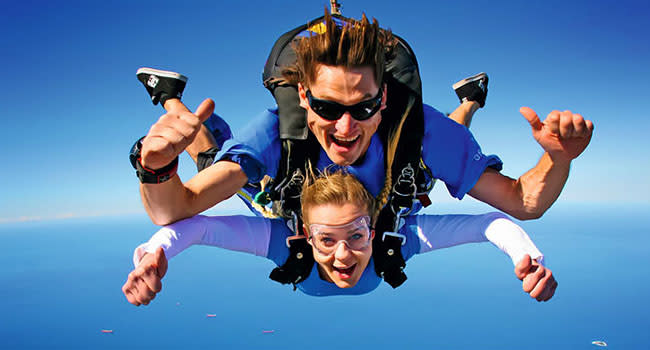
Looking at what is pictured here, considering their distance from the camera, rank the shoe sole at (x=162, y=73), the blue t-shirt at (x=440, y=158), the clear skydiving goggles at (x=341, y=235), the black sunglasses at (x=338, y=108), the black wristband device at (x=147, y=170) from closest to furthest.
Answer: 1. the black wristband device at (x=147, y=170)
2. the black sunglasses at (x=338, y=108)
3. the blue t-shirt at (x=440, y=158)
4. the clear skydiving goggles at (x=341, y=235)
5. the shoe sole at (x=162, y=73)

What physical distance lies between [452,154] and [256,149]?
1.11 meters

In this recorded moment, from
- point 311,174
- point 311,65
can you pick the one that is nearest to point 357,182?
point 311,174

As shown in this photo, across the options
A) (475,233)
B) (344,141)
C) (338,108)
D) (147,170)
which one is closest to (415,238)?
(475,233)

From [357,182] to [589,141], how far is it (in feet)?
3.86

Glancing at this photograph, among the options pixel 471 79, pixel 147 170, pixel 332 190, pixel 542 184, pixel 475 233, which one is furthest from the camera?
pixel 471 79

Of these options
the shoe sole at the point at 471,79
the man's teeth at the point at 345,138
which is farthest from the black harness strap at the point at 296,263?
the shoe sole at the point at 471,79

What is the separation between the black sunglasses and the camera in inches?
A: 88.6

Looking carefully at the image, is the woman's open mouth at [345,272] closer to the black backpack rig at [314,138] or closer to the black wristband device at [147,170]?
the black backpack rig at [314,138]

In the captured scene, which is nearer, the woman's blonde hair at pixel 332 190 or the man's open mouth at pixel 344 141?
the man's open mouth at pixel 344 141

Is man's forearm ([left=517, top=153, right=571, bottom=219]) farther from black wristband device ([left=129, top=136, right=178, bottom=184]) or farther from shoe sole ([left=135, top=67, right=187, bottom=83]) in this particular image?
shoe sole ([left=135, top=67, right=187, bottom=83])

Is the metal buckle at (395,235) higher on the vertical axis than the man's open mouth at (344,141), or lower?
lower

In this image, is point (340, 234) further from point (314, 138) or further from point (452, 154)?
point (452, 154)

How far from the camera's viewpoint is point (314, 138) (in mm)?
2438

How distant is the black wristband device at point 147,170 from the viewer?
1979 mm
